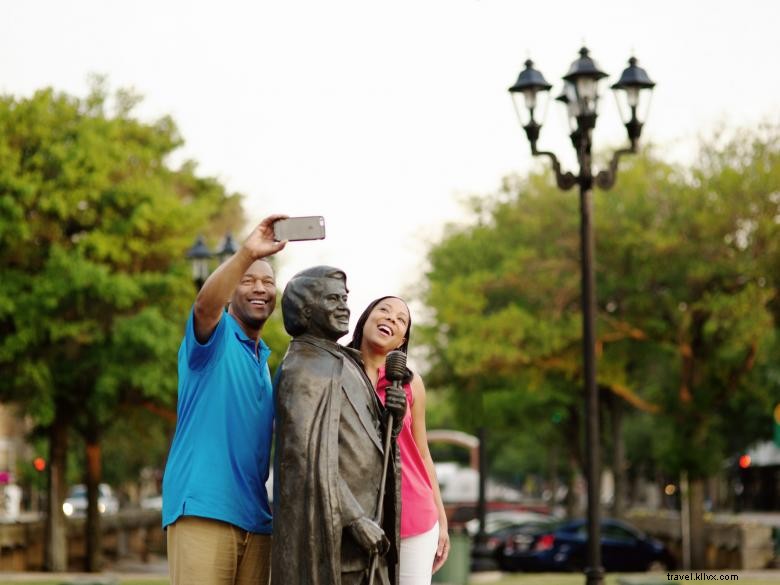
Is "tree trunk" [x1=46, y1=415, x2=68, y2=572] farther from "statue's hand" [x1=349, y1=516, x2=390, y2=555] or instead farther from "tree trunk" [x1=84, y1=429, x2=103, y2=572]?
"statue's hand" [x1=349, y1=516, x2=390, y2=555]

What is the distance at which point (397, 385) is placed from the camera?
5.21 m

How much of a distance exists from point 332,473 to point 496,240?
3135cm

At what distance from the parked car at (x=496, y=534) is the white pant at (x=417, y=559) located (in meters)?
15.0

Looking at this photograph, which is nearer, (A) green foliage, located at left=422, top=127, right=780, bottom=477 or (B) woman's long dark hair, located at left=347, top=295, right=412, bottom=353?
(B) woman's long dark hair, located at left=347, top=295, right=412, bottom=353

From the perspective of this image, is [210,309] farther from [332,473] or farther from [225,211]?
[225,211]

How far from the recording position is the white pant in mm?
5898

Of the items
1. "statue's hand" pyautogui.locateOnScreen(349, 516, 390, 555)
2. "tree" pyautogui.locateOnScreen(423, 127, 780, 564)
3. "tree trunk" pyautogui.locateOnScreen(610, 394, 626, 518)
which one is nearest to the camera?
"statue's hand" pyautogui.locateOnScreen(349, 516, 390, 555)

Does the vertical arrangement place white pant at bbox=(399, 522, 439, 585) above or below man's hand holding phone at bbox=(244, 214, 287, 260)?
below

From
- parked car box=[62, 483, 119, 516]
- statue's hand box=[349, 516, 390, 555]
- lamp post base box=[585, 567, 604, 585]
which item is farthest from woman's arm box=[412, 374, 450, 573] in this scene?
parked car box=[62, 483, 119, 516]

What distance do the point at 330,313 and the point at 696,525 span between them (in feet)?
74.8

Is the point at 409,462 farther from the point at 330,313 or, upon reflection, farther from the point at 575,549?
the point at 575,549

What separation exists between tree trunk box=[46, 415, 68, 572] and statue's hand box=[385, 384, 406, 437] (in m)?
A: 23.6

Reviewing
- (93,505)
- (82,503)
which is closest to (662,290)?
(93,505)

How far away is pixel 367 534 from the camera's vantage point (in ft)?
15.6
